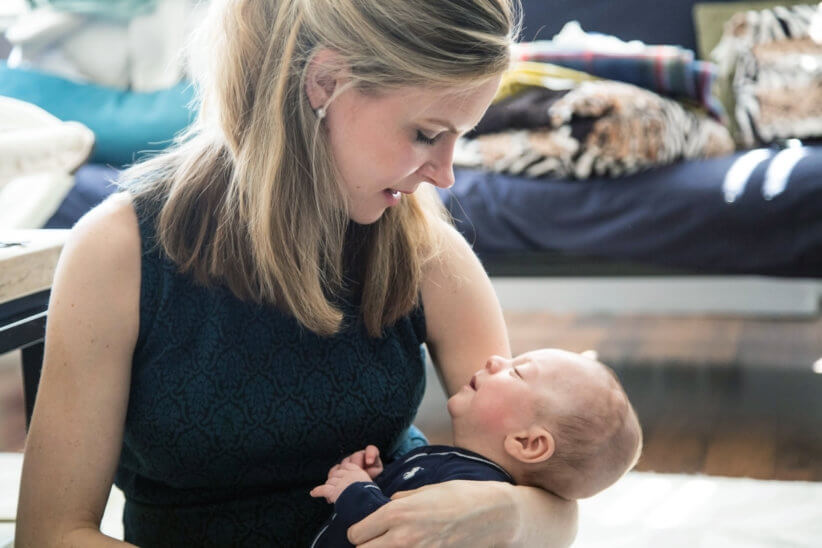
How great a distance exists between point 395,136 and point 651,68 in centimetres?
192

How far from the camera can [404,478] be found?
118 cm

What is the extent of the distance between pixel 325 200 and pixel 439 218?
222 mm

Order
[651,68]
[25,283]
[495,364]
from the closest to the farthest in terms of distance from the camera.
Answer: [25,283] → [495,364] → [651,68]

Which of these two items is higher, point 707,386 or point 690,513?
point 690,513

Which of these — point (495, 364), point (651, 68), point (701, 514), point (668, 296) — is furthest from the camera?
point (668, 296)

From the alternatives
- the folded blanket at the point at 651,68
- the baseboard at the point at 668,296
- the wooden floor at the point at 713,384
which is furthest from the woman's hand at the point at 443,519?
the baseboard at the point at 668,296

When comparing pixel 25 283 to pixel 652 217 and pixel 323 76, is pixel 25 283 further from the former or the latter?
pixel 652 217

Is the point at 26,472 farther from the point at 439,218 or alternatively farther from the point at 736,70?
the point at 736,70

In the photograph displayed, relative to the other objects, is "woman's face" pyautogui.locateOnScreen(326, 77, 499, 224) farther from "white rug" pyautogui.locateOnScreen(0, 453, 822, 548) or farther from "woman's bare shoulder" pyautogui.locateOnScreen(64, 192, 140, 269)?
"white rug" pyautogui.locateOnScreen(0, 453, 822, 548)

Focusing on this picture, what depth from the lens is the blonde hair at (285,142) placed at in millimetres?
1057

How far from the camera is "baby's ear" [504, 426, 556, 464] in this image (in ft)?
4.02

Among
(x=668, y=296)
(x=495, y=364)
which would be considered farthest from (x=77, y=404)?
(x=668, y=296)

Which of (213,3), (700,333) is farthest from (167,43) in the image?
(213,3)

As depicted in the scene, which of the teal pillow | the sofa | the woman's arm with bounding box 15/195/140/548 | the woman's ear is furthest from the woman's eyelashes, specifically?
the teal pillow
